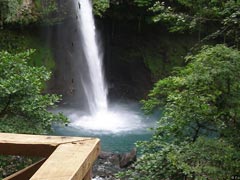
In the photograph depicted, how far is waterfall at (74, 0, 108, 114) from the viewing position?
1334 cm

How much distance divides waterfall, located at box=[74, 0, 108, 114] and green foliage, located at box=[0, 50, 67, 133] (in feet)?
27.6

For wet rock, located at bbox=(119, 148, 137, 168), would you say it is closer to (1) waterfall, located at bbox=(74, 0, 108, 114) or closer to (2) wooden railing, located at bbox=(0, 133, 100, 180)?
(1) waterfall, located at bbox=(74, 0, 108, 114)

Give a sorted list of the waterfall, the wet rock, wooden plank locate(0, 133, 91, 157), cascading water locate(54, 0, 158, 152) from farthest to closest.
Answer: the waterfall
cascading water locate(54, 0, 158, 152)
the wet rock
wooden plank locate(0, 133, 91, 157)

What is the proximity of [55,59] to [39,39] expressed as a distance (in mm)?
984


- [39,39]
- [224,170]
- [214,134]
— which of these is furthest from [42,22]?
[224,170]

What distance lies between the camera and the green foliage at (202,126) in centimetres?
344

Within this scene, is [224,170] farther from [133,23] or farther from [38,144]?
[133,23]

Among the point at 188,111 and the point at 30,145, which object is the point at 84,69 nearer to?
the point at 188,111

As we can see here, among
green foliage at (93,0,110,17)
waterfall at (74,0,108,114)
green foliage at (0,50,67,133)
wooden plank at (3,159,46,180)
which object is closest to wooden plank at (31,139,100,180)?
wooden plank at (3,159,46,180)

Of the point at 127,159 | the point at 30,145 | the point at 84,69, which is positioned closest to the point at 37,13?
the point at 84,69

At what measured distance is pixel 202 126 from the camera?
4.15 meters

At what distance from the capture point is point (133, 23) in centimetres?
1489

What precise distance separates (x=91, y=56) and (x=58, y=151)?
494 inches

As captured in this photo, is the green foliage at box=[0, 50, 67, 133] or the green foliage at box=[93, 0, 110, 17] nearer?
the green foliage at box=[0, 50, 67, 133]
